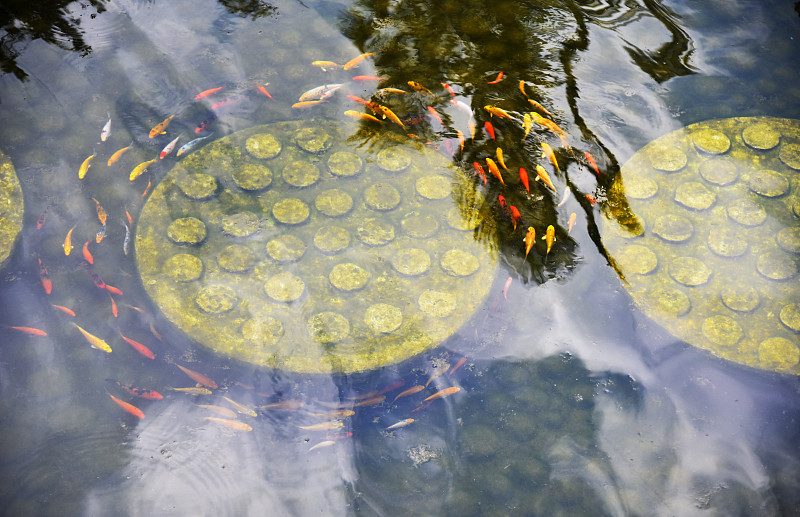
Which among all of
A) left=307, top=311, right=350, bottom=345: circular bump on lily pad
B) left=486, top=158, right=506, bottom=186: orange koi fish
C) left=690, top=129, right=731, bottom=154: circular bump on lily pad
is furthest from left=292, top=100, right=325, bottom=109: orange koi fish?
left=690, top=129, right=731, bottom=154: circular bump on lily pad

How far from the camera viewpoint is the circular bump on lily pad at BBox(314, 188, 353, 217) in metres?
3.61

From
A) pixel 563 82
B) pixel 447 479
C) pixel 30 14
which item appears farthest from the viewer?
pixel 30 14

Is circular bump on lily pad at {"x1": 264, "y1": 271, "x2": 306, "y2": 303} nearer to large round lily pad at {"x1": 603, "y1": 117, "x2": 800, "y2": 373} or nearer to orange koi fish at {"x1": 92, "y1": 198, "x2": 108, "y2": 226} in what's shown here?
orange koi fish at {"x1": 92, "y1": 198, "x2": 108, "y2": 226}

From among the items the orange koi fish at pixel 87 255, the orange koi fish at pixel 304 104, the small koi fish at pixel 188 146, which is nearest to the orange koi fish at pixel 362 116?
the orange koi fish at pixel 304 104

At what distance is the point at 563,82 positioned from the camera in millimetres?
4277

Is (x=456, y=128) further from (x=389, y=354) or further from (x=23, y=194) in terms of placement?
(x=23, y=194)

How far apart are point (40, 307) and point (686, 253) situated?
13.1 ft

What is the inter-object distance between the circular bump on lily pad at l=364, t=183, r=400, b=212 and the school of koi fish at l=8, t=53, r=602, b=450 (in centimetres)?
52

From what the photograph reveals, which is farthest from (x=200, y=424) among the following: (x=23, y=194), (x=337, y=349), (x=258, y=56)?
(x=258, y=56)

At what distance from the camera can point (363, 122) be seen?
4.05 meters

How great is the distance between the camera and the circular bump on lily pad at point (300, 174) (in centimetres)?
370

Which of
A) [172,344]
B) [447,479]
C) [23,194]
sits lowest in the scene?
[447,479]

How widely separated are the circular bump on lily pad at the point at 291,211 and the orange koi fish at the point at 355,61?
1.41 m

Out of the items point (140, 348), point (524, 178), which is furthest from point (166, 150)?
point (524, 178)
